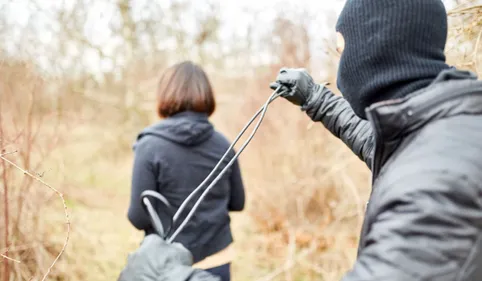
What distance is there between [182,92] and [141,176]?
0.46 meters

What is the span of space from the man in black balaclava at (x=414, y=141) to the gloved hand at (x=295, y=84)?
0.43 meters

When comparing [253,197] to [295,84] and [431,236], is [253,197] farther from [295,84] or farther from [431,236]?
[431,236]

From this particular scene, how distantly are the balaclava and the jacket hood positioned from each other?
1.15 m

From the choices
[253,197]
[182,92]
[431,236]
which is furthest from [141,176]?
[253,197]

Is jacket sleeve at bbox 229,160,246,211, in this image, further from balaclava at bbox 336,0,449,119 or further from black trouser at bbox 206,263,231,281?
balaclava at bbox 336,0,449,119

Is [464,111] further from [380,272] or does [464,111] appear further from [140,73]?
[140,73]

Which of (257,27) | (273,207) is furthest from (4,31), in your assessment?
(257,27)

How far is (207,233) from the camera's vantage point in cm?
215

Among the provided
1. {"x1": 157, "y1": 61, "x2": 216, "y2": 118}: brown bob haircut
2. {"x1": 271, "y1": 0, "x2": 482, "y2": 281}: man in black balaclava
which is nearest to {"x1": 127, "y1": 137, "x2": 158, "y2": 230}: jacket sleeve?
{"x1": 157, "y1": 61, "x2": 216, "y2": 118}: brown bob haircut

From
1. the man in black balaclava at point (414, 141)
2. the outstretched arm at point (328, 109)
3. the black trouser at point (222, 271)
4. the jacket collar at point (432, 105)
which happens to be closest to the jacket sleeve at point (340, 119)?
the outstretched arm at point (328, 109)

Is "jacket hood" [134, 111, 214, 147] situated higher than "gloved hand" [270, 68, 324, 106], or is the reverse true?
"gloved hand" [270, 68, 324, 106]

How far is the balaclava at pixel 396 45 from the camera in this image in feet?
3.34

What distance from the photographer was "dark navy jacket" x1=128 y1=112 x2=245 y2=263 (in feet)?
6.76

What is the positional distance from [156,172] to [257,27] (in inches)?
169
